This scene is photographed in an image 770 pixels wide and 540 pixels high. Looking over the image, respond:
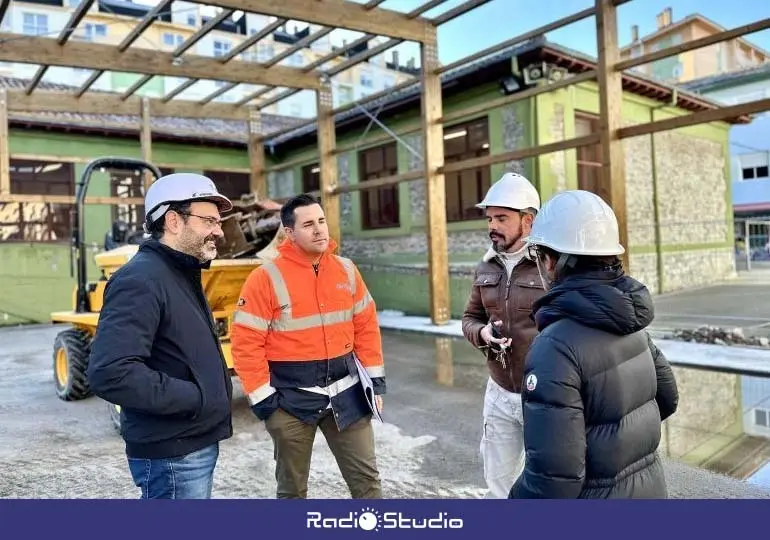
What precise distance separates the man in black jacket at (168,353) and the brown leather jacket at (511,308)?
124 cm

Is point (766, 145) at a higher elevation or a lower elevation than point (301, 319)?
higher

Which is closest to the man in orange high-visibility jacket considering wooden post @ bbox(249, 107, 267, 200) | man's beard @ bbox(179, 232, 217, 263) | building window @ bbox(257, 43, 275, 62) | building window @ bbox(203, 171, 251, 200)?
man's beard @ bbox(179, 232, 217, 263)

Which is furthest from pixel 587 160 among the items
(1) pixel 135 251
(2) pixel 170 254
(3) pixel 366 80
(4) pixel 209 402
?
(3) pixel 366 80

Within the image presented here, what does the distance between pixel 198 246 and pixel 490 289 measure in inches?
54.9

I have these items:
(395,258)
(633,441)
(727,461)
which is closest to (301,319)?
(633,441)

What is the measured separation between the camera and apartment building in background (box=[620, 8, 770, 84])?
17391 mm

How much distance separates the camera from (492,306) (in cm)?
295

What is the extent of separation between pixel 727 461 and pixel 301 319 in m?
3.38

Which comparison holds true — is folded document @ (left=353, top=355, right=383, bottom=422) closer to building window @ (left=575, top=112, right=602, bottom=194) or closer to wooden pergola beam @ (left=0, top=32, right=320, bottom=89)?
wooden pergola beam @ (left=0, top=32, right=320, bottom=89)

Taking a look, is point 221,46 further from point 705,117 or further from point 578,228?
point 578,228

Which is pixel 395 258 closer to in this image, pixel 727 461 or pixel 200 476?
pixel 727 461

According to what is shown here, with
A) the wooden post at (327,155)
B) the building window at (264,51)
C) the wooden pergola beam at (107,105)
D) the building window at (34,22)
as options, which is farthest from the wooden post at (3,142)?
the building window at (34,22)

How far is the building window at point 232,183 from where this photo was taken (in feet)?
59.8

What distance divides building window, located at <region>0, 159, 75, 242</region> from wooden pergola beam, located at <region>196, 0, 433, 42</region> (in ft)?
31.4
